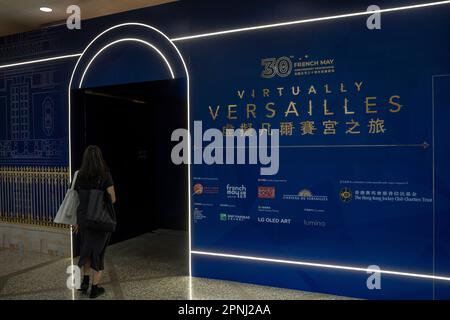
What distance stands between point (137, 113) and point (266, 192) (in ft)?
9.89

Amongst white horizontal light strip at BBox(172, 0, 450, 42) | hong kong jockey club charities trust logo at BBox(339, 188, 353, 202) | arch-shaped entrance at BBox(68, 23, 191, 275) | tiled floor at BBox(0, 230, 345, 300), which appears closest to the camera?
white horizontal light strip at BBox(172, 0, 450, 42)

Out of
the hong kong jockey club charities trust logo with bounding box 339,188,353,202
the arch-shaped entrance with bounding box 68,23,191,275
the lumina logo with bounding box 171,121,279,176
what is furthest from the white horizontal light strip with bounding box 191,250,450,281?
the lumina logo with bounding box 171,121,279,176

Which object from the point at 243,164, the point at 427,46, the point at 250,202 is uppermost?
the point at 427,46

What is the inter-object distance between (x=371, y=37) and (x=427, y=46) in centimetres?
45

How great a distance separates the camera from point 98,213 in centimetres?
339

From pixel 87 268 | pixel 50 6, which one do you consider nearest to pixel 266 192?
pixel 87 268

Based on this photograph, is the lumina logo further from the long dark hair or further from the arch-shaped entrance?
the long dark hair

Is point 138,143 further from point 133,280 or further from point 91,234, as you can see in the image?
point 91,234

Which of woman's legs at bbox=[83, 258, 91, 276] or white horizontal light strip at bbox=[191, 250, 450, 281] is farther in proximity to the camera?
woman's legs at bbox=[83, 258, 91, 276]

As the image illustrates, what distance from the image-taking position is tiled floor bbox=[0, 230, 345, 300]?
11.6 feet

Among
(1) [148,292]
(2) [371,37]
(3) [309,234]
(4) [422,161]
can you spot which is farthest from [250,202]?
(2) [371,37]

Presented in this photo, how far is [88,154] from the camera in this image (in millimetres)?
3396

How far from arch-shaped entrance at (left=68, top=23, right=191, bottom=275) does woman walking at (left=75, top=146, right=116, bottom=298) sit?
3.09ft
